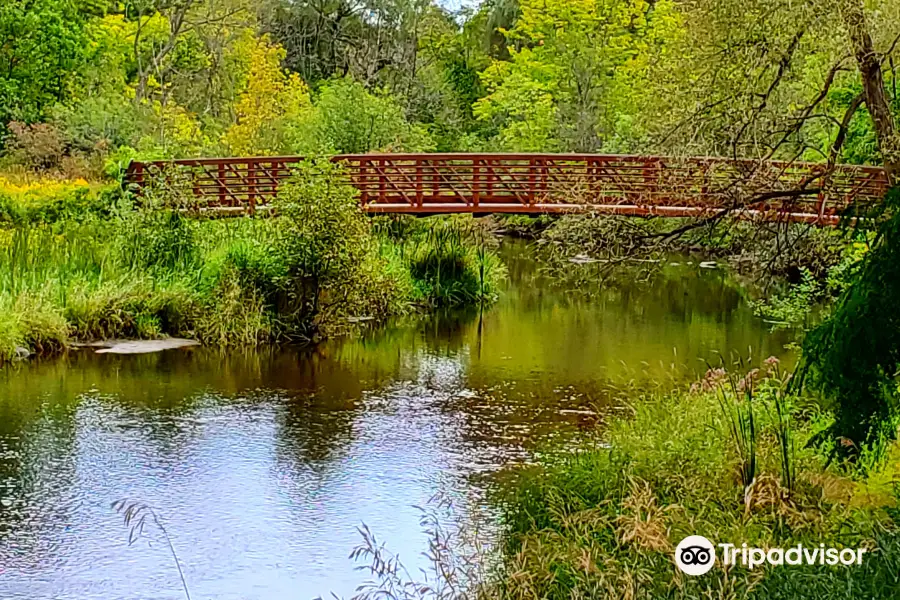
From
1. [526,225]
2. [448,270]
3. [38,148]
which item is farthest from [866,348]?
[526,225]

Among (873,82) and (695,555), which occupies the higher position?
(873,82)

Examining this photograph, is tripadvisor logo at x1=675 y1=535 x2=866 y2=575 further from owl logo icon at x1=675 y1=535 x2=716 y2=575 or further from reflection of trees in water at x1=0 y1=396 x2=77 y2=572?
reflection of trees in water at x1=0 y1=396 x2=77 y2=572

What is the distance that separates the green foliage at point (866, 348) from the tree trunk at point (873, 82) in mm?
3249

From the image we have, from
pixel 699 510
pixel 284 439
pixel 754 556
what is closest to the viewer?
pixel 754 556

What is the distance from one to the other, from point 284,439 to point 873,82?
6.06m

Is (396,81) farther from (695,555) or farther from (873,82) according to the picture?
(695,555)

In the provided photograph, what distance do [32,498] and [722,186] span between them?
6772 mm

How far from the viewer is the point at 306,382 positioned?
1272 centimetres

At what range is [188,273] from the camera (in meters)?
15.6

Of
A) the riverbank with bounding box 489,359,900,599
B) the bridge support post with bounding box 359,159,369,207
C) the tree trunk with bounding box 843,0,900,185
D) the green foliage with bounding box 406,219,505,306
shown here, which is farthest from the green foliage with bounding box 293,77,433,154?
the riverbank with bounding box 489,359,900,599

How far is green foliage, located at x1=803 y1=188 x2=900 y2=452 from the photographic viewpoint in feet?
16.9

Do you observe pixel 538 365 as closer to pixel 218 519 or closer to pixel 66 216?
pixel 218 519

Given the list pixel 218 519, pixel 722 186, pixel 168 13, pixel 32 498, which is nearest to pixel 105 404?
pixel 32 498

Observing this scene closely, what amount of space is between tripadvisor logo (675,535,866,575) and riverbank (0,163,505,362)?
10.0 metres
